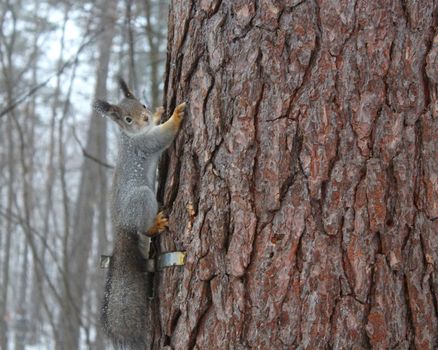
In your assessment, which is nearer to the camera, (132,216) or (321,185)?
(321,185)

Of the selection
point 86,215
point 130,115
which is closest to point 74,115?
point 86,215

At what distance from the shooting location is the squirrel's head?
268 centimetres

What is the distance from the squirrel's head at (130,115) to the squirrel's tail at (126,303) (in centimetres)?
79

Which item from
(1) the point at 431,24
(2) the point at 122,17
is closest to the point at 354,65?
(1) the point at 431,24

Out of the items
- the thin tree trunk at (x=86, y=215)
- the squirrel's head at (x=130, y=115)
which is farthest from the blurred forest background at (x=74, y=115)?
the squirrel's head at (x=130, y=115)

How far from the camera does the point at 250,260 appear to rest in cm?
164

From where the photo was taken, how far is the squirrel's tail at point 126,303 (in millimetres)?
1941

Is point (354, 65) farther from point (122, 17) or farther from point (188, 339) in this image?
point (122, 17)

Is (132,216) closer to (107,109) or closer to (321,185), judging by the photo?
(107,109)

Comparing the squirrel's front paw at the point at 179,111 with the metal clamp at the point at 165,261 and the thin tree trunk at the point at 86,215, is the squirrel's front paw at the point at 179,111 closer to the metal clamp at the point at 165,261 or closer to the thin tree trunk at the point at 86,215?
the metal clamp at the point at 165,261

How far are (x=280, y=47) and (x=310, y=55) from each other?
0.30ft

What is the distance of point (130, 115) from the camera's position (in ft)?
9.09

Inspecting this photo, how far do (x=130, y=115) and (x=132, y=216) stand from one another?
0.68 m

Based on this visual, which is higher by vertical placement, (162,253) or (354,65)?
(354,65)
